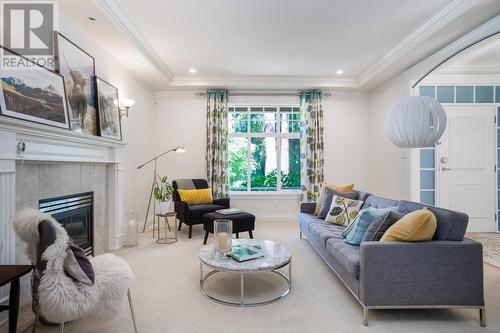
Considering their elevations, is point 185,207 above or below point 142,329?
above

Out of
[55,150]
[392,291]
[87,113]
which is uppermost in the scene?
[87,113]

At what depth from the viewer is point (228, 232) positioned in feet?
8.43

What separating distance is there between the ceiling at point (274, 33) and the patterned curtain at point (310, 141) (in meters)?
0.70

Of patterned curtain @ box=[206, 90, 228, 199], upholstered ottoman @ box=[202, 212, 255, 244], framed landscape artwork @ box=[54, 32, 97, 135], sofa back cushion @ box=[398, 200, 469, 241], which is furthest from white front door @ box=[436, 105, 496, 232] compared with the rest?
framed landscape artwork @ box=[54, 32, 97, 135]

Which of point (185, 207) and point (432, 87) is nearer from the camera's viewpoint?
point (185, 207)

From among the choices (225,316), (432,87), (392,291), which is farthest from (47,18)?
(432,87)

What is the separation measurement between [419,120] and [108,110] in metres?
3.69

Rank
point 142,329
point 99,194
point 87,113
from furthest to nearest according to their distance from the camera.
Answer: point 99,194
point 87,113
point 142,329

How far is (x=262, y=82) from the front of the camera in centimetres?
552

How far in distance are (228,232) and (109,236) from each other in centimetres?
215

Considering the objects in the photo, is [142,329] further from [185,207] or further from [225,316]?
[185,207]

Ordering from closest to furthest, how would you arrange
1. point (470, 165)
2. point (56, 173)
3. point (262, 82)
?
1. point (56, 173)
2. point (470, 165)
3. point (262, 82)

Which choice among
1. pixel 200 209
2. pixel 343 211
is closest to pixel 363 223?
pixel 343 211

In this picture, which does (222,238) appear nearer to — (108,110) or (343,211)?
(343,211)
